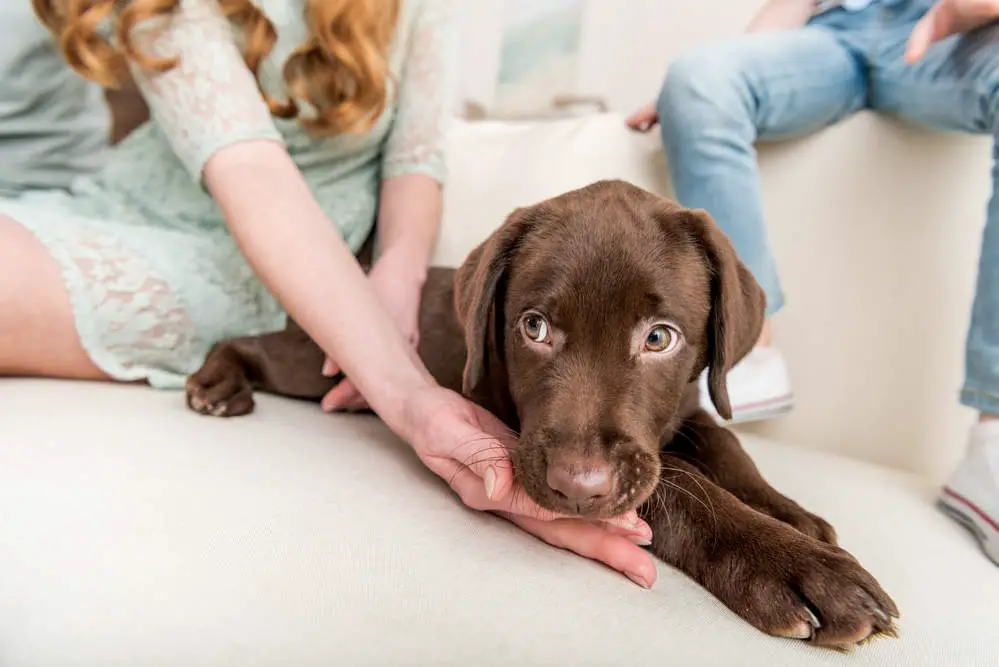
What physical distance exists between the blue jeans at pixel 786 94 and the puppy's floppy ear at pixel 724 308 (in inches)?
26.9

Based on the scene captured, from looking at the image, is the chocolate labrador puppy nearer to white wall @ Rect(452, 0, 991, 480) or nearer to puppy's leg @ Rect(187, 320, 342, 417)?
puppy's leg @ Rect(187, 320, 342, 417)

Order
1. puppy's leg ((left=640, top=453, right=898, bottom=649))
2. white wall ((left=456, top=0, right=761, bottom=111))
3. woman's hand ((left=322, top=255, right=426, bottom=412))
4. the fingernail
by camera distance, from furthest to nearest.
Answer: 1. white wall ((left=456, top=0, right=761, bottom=111))
2. woman's hand ((left=322, top=255, right=426, bottom=412))
3. the fingernail
4. puppy's leg ((left=640, top=453, right=898, bottom=649))

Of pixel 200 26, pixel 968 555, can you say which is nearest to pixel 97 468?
pixel 200 26

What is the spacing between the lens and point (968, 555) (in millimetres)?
1531

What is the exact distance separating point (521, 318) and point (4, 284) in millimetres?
1384

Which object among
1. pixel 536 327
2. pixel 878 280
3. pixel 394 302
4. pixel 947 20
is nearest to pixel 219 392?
pixel 394 302

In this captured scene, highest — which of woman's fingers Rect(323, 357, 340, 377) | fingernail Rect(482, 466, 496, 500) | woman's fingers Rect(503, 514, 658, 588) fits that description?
fingernail Rect(482, 466, 496, 500)

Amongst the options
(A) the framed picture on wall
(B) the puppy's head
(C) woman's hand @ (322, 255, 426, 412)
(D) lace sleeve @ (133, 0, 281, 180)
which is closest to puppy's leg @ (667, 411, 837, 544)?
(B) the puppy's head

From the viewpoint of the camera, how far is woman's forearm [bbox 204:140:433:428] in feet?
5.55

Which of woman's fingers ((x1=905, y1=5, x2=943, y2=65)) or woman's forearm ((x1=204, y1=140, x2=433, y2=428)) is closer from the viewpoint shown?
woman's forearm ((x1=204, y1=140, x2=433, y2=428))

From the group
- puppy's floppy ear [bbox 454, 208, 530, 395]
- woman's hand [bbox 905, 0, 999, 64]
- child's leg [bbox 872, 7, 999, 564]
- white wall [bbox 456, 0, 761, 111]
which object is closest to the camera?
puppy's floppy ear [bbox 454, 208, 530, 395]

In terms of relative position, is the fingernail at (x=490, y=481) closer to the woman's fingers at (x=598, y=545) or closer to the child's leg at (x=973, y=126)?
the woman's fingers at (x=598, y=545)

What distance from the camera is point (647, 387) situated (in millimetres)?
1402

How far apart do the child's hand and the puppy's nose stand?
6.21 feet
